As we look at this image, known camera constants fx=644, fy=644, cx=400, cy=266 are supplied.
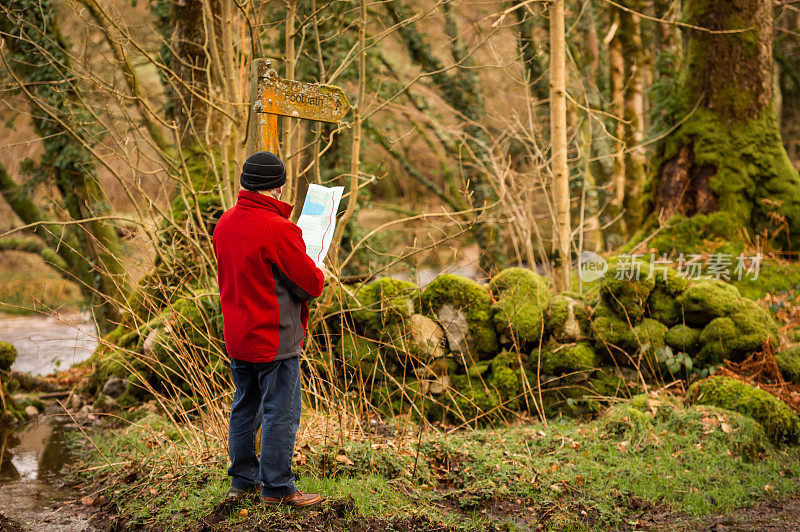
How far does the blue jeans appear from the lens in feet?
10.9

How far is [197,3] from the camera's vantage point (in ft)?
26.6

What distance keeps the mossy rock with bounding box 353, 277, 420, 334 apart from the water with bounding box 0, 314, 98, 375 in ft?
14.9

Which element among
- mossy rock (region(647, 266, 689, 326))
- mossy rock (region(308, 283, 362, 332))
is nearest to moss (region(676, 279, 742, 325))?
mossy rock (region(647, 266, 689, 326))

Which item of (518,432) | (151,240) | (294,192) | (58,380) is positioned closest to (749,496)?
(518,432)

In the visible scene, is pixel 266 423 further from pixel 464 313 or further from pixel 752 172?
pixel 752 172

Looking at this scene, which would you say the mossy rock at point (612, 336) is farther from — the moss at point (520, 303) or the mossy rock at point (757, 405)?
the mossy rock at point (757, 405)

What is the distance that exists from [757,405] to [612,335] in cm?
128

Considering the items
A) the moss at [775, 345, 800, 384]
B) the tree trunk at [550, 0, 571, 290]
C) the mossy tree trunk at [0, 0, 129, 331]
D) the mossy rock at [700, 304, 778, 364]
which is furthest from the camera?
the mossy tree trunk at [0, 0, 129, 331]

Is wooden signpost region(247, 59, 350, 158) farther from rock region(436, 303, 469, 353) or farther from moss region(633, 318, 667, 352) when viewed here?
moss region(633, 318, 667, 352)

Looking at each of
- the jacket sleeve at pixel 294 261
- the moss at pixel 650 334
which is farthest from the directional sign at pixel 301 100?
the moss at pixel 650 334

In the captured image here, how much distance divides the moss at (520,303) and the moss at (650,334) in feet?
2.84

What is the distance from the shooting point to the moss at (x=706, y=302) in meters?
5.66

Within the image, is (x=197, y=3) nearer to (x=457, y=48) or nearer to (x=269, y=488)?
(x=457, y=48)

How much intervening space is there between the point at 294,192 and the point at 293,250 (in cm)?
148
